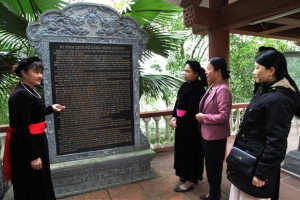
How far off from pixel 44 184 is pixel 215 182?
1799 mm

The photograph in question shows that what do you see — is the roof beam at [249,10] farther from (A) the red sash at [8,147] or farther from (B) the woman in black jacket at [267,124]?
(A) the red sash at [8,147]

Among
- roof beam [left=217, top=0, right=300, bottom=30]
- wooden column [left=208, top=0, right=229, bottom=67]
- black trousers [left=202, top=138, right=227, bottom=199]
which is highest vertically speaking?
roof beam [left=217, top=0, right=300, bottom=30]

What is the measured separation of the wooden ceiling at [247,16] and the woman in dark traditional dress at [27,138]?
225cm

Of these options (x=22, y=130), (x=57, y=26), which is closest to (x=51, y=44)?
(x=57, y=26)

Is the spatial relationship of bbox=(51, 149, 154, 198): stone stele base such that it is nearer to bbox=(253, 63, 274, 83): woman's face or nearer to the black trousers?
the black trousers

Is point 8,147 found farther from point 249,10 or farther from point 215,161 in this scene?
point 249,10

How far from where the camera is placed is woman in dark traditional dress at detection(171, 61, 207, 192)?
8.86 ft

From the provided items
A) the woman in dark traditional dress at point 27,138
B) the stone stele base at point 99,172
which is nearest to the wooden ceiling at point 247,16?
the stone stele base at point 99,172

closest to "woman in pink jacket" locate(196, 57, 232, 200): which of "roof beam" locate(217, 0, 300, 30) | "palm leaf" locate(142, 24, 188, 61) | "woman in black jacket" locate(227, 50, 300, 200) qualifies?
"woman in black jacket" locate(227, 50, 300, 200)

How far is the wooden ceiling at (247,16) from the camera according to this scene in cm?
246

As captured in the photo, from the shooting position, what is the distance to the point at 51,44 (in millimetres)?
2625

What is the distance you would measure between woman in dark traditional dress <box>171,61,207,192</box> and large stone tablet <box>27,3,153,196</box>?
57 centimetres

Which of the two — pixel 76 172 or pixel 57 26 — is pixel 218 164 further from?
pixel 57 26

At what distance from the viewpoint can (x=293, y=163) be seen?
3.27 m
